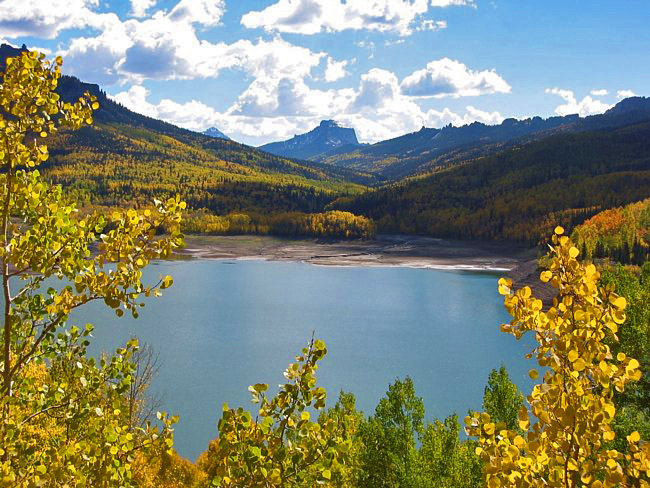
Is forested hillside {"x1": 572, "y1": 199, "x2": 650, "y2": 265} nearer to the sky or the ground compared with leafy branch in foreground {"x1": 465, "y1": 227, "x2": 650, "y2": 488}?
nearer to the ground

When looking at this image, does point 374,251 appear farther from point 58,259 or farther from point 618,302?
point 618,302

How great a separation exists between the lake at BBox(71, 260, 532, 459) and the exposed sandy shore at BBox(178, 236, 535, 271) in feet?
77.7

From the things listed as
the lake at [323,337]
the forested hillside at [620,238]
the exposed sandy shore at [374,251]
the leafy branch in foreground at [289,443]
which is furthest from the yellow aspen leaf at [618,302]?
the exposed sandy shore at [374,251]

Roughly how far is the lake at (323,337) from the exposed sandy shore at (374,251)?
23.7m

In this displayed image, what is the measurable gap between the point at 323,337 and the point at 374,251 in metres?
94.4

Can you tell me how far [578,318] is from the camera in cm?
404

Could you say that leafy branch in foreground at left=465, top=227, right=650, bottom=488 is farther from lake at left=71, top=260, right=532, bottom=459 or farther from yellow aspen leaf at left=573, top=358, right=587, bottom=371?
lake at left=71, top=260, right=532, bottom=459

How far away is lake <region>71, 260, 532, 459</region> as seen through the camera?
47.4 m

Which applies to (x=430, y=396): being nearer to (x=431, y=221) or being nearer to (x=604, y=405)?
(x=604, y=405)

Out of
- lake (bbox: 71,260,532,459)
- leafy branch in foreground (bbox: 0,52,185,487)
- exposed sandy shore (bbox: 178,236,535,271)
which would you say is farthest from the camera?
exposed sandy shore (bbox: 178,236,535,271)

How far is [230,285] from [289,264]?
112ft

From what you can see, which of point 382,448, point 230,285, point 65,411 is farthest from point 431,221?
point 65,411

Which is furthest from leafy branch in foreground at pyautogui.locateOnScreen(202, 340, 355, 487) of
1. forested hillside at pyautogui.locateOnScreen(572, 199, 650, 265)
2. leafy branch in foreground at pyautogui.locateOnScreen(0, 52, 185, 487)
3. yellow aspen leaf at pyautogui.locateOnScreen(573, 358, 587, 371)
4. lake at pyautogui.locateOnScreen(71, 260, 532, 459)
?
forested hillside at pyautogui.locateOnScreen(572, 199, 650, 265)

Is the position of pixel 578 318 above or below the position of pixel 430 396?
above
